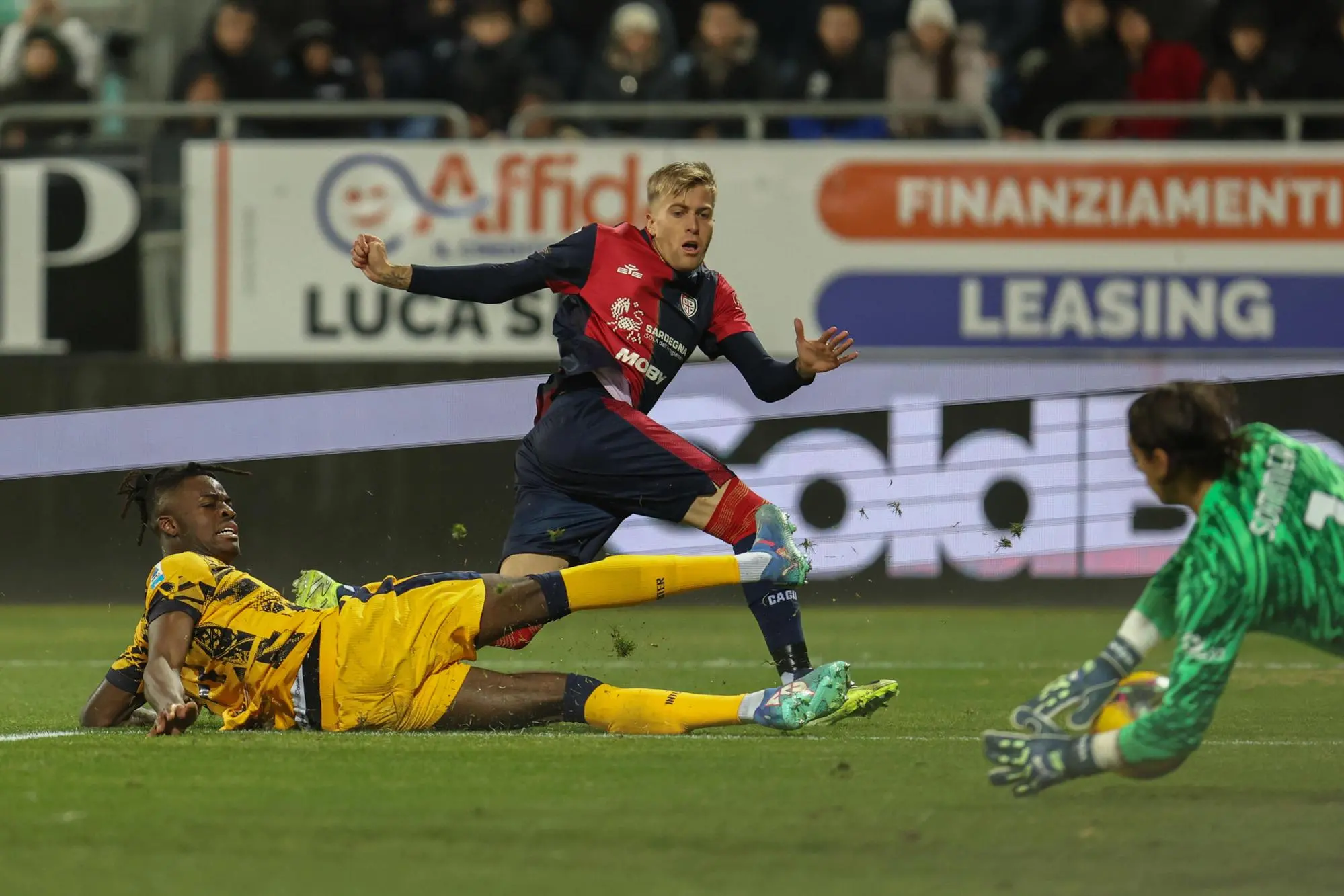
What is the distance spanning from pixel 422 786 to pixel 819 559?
6.85 metres

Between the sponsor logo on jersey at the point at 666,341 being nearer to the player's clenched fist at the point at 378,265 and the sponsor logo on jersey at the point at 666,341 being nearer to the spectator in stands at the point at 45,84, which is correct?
the player's clenched fist at the point at 378,265

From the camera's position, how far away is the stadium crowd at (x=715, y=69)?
13.9 metres

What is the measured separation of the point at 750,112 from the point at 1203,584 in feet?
28.6

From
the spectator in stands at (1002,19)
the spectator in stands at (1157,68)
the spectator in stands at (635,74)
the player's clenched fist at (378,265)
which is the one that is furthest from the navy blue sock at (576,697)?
the spectator in stands at (1002,19)

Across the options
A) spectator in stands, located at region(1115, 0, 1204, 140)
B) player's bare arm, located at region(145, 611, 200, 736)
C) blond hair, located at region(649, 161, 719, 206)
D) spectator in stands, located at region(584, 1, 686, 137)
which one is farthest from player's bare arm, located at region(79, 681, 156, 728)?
spectator in stands, located at region(1115, 0, 1204, 140)

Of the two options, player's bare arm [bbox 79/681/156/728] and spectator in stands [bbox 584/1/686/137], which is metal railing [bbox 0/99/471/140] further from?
player's bare arm [bbox 79/681/156/728]

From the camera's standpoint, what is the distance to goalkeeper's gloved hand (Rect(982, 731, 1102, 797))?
17.2 ft

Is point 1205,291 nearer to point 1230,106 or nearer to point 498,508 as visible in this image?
point 1230,106

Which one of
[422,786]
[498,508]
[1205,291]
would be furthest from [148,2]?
[422,786]

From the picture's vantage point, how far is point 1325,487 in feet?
17.3

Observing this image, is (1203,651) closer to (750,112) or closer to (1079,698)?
(1079,698)

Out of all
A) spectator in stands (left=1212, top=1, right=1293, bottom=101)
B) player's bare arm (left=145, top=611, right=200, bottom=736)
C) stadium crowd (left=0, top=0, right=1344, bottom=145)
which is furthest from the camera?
spectator in stands (left=1212, top=1, right=1293, bottom=101)

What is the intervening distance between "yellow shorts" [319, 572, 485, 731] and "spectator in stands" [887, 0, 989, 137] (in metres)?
7.95

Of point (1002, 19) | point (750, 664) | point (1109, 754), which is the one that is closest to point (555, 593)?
point (1109, 754)
